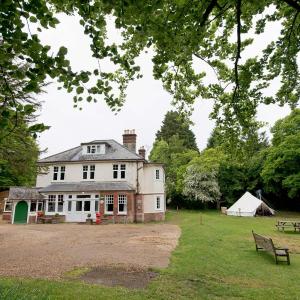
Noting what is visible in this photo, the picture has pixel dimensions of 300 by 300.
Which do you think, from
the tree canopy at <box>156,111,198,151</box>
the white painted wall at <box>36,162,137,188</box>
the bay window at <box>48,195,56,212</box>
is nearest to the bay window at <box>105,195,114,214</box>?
the white painted wall at <box>36,162,137,188</box>

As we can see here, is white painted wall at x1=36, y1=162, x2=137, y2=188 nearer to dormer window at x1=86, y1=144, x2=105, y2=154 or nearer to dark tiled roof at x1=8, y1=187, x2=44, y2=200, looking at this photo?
dormer window at x1=86, y1=144, x2=105, y2=154

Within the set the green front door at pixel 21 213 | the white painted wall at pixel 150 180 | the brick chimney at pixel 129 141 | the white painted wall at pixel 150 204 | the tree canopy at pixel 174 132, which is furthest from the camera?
the tree canopy at pixel 174 132

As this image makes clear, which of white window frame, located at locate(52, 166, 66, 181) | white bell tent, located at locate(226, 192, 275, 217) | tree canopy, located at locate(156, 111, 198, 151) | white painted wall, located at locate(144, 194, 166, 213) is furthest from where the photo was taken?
tree canopy, located at locate(156, 111, 198, 151)

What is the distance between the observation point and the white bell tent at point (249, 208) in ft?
127

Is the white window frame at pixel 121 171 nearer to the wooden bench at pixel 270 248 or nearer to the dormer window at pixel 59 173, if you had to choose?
the dormer window at pixel 59 173

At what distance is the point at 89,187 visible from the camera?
1262 inches

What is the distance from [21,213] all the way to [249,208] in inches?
1053

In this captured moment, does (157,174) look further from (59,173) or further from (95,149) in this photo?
(59,173)

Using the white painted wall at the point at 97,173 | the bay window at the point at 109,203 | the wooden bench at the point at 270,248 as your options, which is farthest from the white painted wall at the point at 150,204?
the wooden bench at the point at 270,248

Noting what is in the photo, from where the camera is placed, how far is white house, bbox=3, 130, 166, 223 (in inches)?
1234

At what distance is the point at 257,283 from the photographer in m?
8.87

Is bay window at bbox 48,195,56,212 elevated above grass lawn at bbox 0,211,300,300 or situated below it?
above

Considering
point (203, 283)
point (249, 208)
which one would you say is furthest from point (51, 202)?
point (203, 283)

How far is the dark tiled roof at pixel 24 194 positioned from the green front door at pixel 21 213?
81cm
